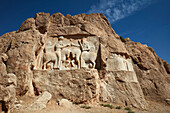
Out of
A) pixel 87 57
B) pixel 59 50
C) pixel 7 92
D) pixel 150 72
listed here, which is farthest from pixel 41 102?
pixel 150 72

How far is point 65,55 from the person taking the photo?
884 centimetres

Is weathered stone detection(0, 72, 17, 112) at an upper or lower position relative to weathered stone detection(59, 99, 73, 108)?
upper

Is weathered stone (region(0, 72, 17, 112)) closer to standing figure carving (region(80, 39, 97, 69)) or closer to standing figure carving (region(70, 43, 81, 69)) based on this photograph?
standing figure carving (region(70, 43, 81, 69))

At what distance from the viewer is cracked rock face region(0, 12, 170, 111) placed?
7.18 m

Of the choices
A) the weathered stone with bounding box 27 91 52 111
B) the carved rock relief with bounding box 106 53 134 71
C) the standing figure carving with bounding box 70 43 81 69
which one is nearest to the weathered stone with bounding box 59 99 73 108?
the weathered stone with bounding box 27 91 52 111

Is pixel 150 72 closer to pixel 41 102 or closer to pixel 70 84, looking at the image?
pixel 70 84

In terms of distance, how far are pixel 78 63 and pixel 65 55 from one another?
1139 mm

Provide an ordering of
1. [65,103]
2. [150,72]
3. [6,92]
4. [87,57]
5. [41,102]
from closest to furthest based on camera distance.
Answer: [6,92], [41,102], [65,103], [87,57], [150,72]

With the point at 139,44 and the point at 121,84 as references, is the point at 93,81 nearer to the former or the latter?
the point at 121,84

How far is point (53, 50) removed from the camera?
29.5 ft

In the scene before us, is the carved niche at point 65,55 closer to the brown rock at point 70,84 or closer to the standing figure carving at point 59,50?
the standing figure carving at point 59,50

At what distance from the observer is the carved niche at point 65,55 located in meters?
8.53

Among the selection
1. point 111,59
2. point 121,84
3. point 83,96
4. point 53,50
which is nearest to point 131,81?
point 121,84

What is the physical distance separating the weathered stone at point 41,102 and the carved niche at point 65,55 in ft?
7.18
